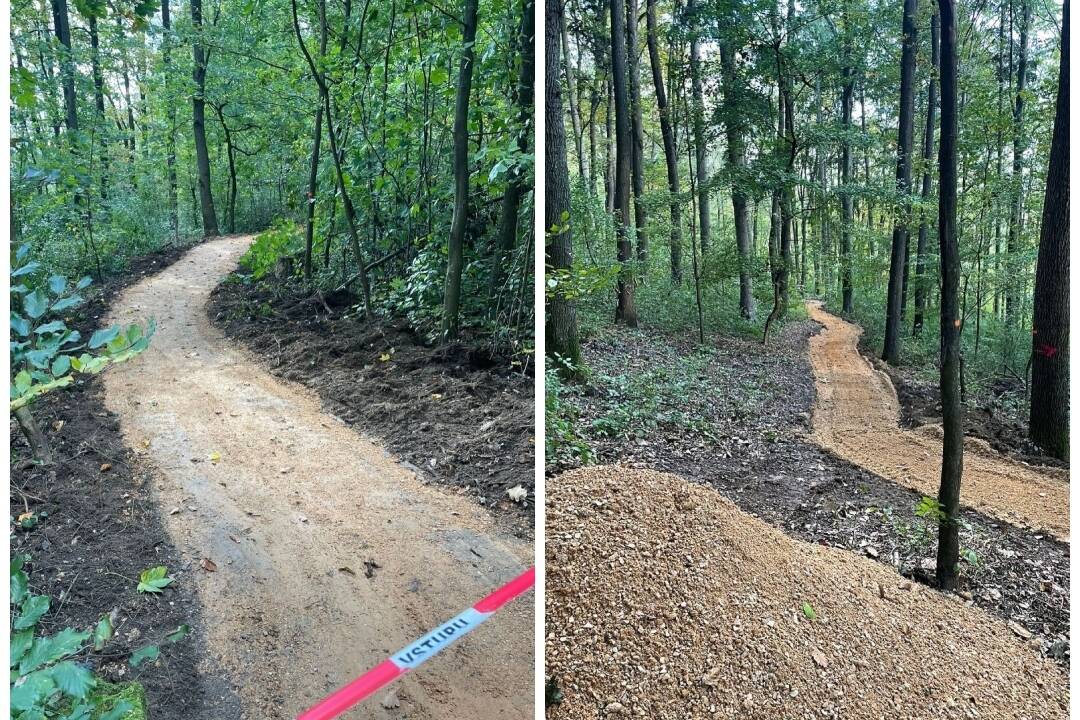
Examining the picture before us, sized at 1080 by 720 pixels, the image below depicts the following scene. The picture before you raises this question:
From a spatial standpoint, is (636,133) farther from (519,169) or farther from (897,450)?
(897,450)

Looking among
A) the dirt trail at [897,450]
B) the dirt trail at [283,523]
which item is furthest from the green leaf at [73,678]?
the dirt trail at [897,450]

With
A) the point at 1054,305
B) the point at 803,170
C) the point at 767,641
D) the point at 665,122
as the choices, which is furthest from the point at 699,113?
the point at 767,641

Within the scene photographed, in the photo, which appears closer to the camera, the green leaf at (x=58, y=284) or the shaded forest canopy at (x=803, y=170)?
the green leaf at (x=58, y=284)

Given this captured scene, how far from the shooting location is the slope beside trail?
1.50 metres

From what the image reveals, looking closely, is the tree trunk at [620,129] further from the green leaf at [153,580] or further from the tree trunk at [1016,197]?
the green leaf at [153,580]

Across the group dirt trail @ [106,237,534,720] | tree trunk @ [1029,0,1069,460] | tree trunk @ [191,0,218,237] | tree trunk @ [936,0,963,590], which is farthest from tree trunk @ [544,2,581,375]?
tree trunk @ [1029,0,1069,460]

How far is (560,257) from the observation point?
5.06 ft

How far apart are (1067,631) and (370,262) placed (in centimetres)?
172

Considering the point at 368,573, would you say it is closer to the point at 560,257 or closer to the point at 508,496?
the point at 508,496

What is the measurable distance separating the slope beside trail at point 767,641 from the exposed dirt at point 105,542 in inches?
36.2

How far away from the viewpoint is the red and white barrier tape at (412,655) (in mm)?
968

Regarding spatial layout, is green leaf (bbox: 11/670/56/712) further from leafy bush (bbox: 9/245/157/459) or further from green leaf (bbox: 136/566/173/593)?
leafy bush (bbox: 9/245/157/459)

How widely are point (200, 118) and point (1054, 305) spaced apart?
188cm

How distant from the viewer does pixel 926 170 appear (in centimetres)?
162
